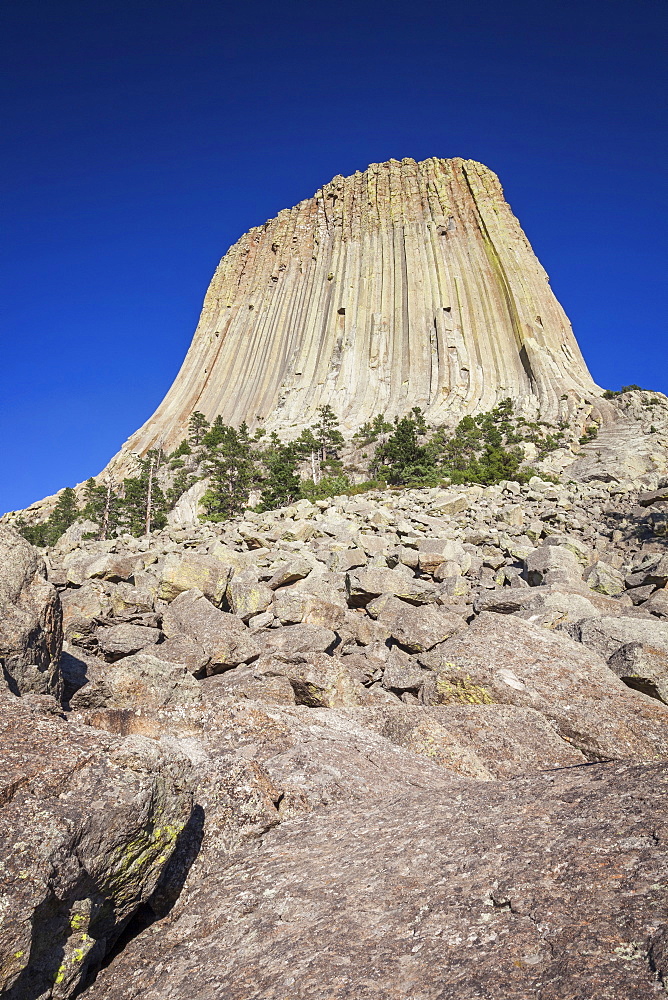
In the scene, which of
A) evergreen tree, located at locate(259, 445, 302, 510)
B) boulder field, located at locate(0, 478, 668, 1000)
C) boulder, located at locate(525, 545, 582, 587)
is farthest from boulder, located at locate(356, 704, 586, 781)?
evergreen tree, located at locate(259, 445, 302, 510)

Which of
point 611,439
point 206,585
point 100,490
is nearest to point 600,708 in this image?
point 206,585

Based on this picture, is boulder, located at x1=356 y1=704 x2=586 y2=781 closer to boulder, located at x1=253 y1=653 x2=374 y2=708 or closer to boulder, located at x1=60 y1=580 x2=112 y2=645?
boulder, located at x1=253 y1=653 x2=374 y2=708

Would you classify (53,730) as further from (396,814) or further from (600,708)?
(600,708)

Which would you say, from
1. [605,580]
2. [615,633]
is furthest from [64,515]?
[615,633]

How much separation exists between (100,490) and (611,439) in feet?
131

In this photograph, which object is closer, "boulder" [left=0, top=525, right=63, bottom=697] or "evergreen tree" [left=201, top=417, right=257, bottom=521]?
"boulder" [left=0, top=525, right=63, bottom=697]

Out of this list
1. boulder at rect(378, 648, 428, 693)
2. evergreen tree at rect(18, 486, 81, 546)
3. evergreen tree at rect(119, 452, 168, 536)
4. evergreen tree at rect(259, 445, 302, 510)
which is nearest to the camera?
boulder at rect(378, 648, 428, 693)

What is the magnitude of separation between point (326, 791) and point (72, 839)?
2412 millimetres

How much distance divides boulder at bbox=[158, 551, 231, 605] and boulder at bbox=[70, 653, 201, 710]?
385cm

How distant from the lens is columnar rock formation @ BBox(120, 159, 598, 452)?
6400 centimetres

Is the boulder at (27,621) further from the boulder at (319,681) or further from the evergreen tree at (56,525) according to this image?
the evergreen tree at (56,525)

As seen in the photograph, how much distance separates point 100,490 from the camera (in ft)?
151

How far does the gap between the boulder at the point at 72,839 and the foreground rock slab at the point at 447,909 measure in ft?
1.27

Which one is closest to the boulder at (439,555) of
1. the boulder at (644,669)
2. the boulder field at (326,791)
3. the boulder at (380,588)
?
the boulder at (380,588)
